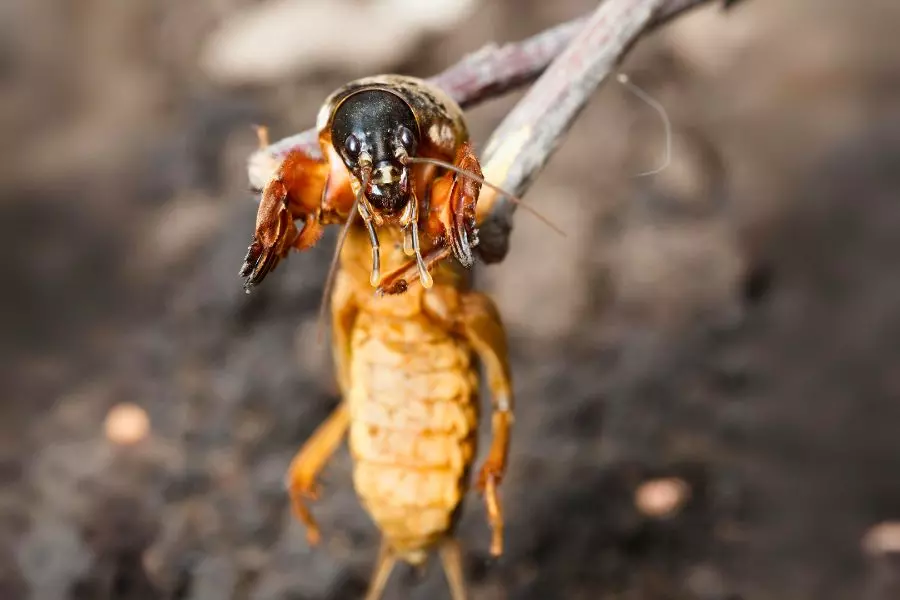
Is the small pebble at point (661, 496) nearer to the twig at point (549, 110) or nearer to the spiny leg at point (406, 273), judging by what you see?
the twig at point (549, 110)

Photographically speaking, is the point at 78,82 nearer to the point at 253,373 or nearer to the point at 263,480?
the point at 253,373

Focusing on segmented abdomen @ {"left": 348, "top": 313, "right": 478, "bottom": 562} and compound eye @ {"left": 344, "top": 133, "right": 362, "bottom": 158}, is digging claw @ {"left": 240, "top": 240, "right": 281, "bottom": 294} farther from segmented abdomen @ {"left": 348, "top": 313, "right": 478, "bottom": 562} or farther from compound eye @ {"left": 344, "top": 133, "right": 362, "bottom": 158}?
segmented abdomen @ {"left": 348, "top": 313, "right": 478, "bottom": 562}

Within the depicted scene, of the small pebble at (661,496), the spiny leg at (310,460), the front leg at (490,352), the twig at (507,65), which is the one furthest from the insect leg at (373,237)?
the small pebble at (661,496)

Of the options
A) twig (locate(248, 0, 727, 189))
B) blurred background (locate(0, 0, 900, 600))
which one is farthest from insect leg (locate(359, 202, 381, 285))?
blurred background (locate(0, 0, 900, 600))

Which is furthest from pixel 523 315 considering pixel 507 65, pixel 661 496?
pixel 507 65

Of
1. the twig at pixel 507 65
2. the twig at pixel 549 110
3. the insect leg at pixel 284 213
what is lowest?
the insect leg at pixel 284 213

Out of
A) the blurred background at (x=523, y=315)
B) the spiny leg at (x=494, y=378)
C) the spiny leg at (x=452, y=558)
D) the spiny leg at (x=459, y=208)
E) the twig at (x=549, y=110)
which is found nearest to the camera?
the spiny leg at (x=459, y=208)

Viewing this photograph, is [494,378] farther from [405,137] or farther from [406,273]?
[405,137]
